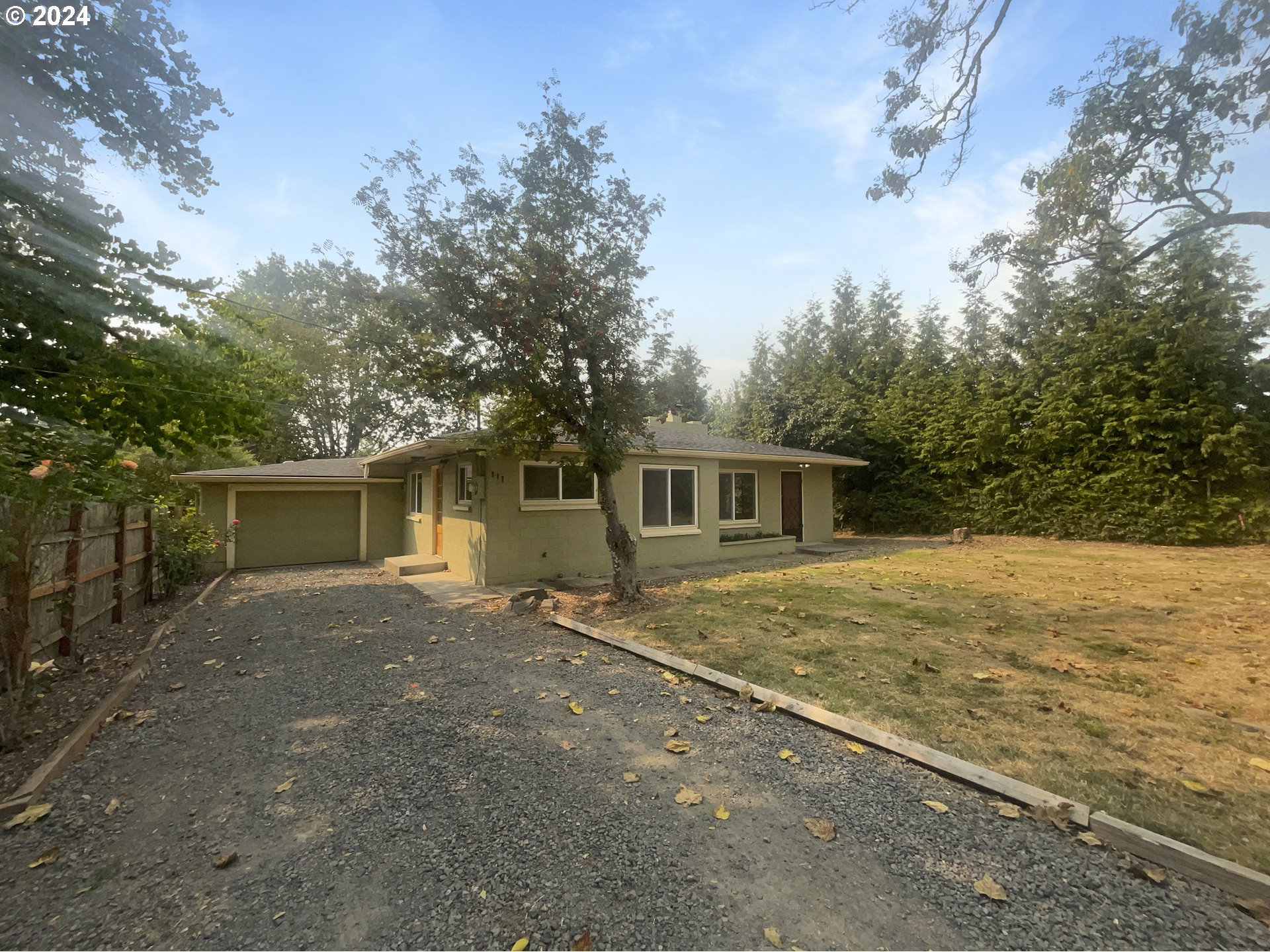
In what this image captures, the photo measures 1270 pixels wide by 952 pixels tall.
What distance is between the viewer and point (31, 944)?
193 centimetres

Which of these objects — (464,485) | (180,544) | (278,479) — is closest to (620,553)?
(464,485)

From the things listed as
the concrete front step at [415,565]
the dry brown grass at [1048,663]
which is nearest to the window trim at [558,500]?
the dry brown grass at [1048,663]

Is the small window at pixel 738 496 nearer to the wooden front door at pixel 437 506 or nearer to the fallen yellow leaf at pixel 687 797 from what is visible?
the wooden front door at pixel 437 506

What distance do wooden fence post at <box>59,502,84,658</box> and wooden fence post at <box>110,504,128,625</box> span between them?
1444 millimetres

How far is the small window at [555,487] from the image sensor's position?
9461 mm

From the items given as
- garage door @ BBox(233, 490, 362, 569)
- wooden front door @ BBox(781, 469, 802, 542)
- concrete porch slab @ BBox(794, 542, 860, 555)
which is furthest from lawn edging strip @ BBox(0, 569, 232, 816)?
wooden front door @ BBox(781, 469, 802, 542)

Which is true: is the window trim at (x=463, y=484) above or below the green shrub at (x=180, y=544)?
above

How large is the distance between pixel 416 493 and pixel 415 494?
14cm

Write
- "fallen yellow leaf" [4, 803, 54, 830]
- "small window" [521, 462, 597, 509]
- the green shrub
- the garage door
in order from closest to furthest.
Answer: "fallen yellow leaf" [4, 803, 54, 830], the green shrub, "small window" [521, 462, 597, 509], the garage door

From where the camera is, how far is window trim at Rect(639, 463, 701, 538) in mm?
10820

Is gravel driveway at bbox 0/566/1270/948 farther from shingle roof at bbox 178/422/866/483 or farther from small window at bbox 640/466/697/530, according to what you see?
small window at bbox 640/466/697/530

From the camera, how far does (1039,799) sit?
105 inches

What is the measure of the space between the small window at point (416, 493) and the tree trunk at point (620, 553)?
6.82 m

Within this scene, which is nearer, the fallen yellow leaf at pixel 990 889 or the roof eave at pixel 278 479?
the fallen yellow leaf at pixel 990 889
